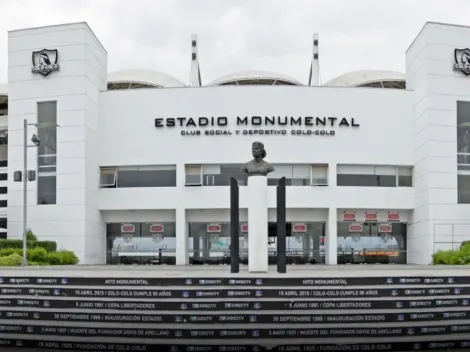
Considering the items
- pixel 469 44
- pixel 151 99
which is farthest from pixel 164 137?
pixel 469 44

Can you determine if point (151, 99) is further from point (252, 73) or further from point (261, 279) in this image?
point (261, 279)

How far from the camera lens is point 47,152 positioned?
3678 cm

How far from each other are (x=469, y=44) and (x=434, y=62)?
2.49 metres

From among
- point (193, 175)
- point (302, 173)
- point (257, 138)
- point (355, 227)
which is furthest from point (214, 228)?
point (355, 227)

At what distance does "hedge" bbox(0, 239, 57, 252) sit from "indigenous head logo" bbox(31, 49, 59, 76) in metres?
9.93

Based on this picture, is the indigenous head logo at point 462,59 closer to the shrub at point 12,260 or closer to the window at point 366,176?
the window at point 366,176

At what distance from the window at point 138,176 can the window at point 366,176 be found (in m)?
9.89

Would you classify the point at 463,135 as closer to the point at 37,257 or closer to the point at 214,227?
the point at 214,227

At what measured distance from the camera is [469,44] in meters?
36.5

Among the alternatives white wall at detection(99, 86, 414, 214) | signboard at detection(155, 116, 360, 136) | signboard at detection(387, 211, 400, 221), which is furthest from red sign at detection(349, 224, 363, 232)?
signboard at detection(155, 116, 360, 136)

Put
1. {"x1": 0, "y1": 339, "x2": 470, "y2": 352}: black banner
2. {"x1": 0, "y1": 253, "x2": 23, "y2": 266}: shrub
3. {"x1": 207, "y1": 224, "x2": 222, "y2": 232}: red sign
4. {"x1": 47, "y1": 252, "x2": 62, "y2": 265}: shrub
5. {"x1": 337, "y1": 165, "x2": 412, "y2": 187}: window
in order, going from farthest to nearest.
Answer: {"x1": 207, "y1": 224, "x2": 222, "y2": 232}: red sign, {"x1": 337, "y1": 165, "x2": 412, "y2": 187}: window, {"x1": 47, "y1": 252, "x2": 62, "y2": 265}: shrub, {"x1": 0, "y1": 253, "x2": 23, "y2": 266}: shrub, {"x1": 0, "y1": 339, "x2": 470, "y2": 352}: black banner

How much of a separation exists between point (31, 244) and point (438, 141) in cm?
2255

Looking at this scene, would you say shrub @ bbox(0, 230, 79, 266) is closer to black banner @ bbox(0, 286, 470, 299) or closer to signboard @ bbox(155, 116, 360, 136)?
signboard @ bbox(155, 116, 360, 136)

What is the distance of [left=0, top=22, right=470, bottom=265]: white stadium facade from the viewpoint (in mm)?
35875
